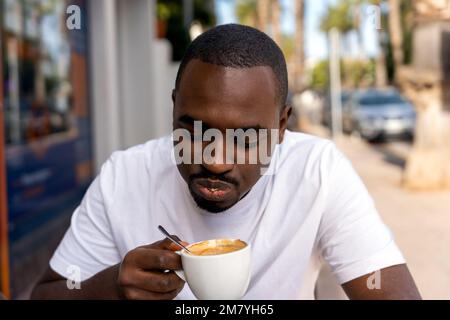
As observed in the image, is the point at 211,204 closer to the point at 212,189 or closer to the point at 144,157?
the point at 212,189

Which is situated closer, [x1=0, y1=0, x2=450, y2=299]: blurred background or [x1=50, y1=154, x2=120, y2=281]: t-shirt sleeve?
[x1=50, y1=154, x2=120, y2=281]: t-shirt sleeve

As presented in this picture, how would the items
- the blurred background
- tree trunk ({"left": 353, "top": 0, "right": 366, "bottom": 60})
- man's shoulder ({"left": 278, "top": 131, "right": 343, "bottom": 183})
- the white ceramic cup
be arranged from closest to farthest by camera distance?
1. the white ceramic cup
2. man's shoulder ({"left": 278, "top": 131, "right": 343, "bottom": 183})
3. the blurred background
4. tree trunk ({"left": 353, "top": 0, "right": 366, "bottom": 60})

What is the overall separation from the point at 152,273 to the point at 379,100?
1624 centimetres

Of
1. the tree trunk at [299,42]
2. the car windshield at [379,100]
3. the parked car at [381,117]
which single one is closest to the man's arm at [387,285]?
the parked car at [381,117]

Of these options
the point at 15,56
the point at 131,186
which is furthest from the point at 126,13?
the point at 131,186

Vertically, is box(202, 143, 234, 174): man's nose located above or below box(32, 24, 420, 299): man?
above

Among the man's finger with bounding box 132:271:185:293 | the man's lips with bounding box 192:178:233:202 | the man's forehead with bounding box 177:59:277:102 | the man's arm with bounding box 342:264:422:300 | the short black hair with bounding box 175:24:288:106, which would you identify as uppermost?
the short black hair with bounding box 175:24:288:106

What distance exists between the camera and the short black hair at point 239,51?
3.89 ft

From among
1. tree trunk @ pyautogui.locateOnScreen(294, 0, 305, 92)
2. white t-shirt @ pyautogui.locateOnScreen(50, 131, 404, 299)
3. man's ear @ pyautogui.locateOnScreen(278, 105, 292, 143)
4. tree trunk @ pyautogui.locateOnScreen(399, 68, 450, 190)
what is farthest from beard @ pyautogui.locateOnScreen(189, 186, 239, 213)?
tree trunk @ pyautogui.locateOnScreen(294, 0, 305, 92)

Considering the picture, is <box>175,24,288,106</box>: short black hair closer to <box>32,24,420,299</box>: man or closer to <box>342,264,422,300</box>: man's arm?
<box>32,24,420,299</box>: man

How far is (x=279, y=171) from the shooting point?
1.52 m

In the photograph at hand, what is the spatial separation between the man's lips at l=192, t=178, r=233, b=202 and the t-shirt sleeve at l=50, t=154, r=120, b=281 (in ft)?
1.15

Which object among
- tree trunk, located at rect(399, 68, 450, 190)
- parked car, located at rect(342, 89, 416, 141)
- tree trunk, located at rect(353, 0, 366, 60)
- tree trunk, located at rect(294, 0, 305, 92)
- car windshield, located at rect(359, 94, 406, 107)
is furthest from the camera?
tree trunk, located at rect(294, 0, 305, 92)

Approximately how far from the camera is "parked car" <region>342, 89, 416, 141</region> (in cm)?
1563
